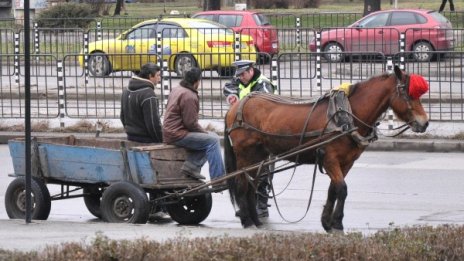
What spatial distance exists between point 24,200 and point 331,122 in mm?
3521

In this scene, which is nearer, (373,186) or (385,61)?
(373,186)

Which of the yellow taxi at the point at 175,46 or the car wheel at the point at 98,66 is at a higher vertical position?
the yellow taxi at the point at 175,46

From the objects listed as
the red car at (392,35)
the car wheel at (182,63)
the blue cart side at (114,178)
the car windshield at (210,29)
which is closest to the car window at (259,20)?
the red car at (392,35)

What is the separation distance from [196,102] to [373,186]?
3.96 metres

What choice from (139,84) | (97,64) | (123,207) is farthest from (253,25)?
(123,207)

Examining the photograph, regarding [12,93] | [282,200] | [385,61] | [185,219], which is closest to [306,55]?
[385,61]

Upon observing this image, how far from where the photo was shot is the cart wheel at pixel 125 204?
39.2 ft

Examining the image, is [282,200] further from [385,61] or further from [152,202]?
[385,61]

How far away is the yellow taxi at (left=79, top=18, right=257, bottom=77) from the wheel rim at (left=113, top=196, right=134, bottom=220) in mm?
10667

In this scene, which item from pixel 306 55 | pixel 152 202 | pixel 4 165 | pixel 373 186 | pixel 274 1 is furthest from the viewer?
pixel 274 1

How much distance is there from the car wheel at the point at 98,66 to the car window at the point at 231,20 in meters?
11.2

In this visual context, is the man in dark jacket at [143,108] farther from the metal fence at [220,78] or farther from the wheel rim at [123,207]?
the metal fence at [220,78]

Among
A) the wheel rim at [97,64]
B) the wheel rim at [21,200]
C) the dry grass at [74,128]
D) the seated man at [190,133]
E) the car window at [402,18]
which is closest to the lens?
the seated man at [190,133]

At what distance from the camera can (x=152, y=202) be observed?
12312mm
